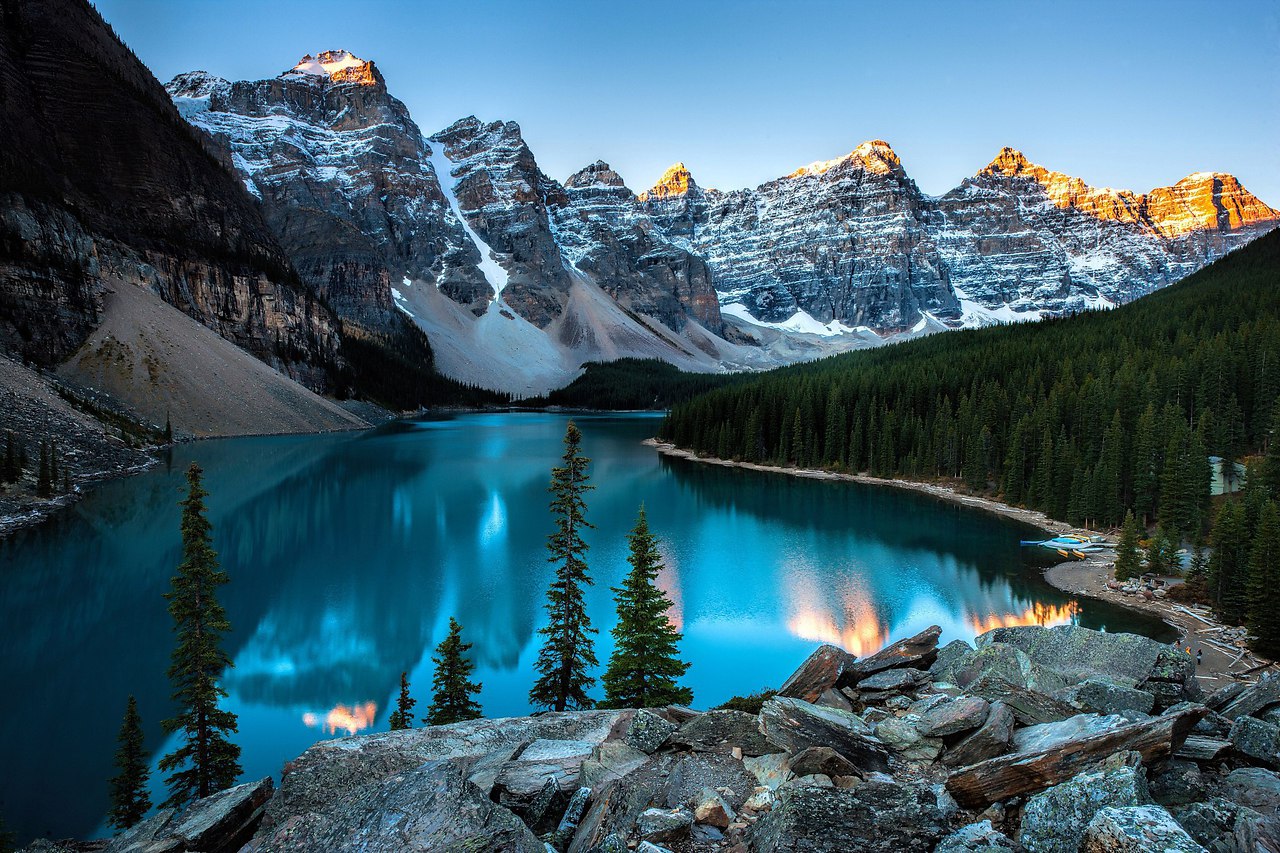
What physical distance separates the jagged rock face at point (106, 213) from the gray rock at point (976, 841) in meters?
79.1

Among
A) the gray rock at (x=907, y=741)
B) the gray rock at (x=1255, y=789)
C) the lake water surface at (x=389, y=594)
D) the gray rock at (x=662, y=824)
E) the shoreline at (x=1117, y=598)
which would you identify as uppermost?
the gray rock at (x=1255, y=789)

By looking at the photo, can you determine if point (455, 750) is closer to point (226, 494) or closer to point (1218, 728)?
point (1218, 728)

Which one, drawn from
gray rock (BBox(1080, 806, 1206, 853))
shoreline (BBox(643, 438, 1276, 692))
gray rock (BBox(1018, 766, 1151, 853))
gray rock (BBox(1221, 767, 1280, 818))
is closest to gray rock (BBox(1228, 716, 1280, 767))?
gray rock (BBox(1221, 767, 1280, 818))

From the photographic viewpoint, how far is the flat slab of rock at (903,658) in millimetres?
10750

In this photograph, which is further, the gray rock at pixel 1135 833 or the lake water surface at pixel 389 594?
the lake water surface at pixel 389 594

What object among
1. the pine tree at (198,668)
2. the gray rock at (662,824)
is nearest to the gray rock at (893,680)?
the gray rock at (662,824)

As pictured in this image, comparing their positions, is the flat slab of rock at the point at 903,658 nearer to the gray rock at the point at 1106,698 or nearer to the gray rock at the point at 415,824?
the gray rock at the point at 1106,698

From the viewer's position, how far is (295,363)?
102 metres

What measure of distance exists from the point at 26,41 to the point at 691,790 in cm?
12824

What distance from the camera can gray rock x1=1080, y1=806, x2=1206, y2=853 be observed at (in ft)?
13.7

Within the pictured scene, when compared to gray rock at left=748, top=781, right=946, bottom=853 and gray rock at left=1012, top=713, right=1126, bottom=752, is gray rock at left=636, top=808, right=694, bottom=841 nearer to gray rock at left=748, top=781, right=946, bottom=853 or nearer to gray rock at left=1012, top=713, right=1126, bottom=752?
gray rock at left=748, top=781, right=946, bottom=853

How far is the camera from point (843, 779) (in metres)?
6.53

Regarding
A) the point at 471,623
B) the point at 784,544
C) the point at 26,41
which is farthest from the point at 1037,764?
the point at 26,41

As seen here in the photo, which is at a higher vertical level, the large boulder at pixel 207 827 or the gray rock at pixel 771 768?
the gray rock at pixel 771 768
